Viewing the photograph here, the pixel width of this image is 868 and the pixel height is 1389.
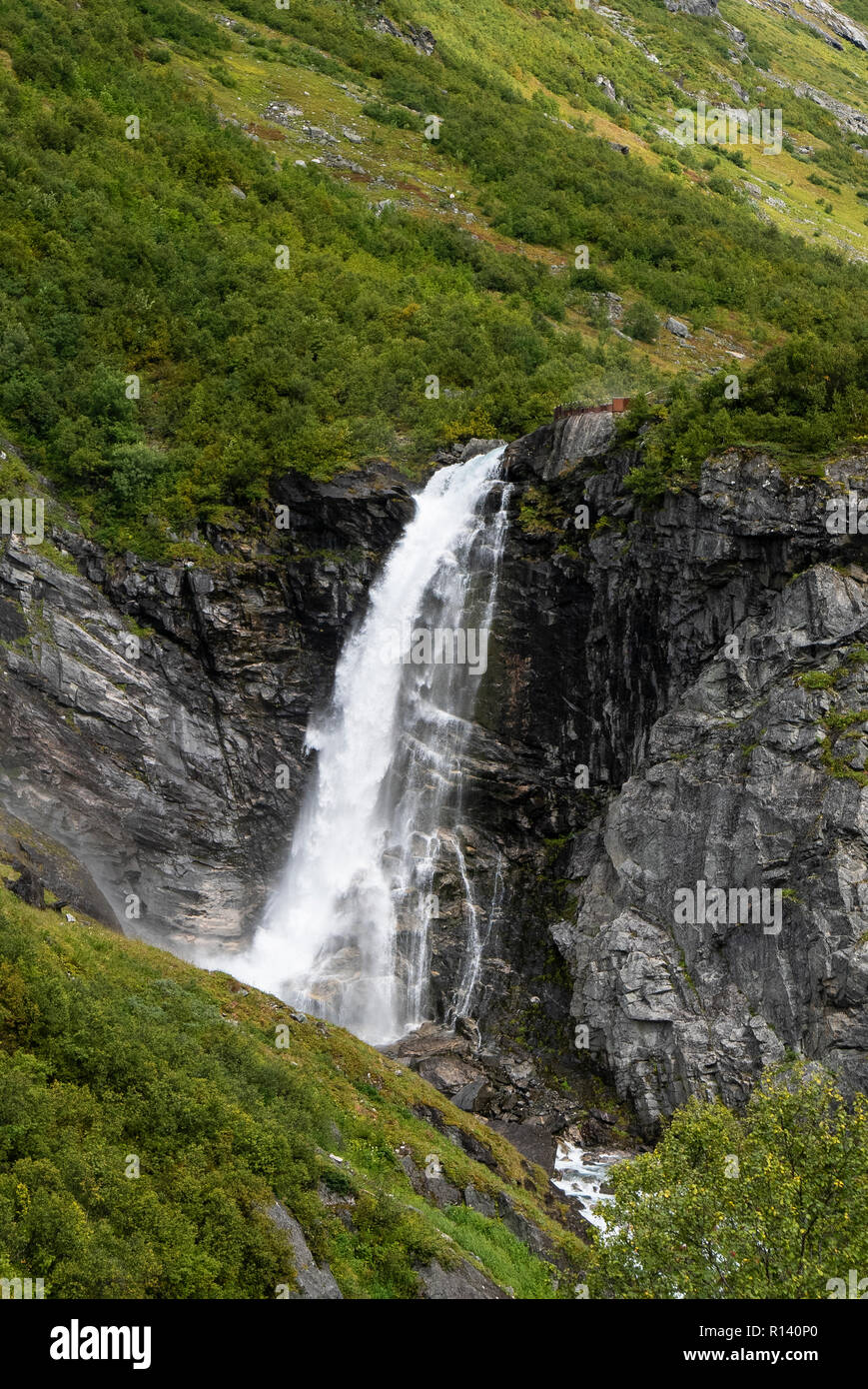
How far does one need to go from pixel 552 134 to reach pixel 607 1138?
226 feet

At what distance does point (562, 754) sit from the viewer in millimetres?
35031

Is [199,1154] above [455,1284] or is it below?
above

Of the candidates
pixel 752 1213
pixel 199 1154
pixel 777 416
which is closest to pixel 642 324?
pixel 777 416

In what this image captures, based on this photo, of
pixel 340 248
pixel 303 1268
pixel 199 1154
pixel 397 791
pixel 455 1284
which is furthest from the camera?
pixel 340 248

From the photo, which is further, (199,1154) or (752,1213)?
(199,1154)

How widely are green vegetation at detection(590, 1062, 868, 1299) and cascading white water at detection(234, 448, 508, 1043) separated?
16473mm

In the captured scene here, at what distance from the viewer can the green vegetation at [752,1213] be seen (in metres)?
13.8

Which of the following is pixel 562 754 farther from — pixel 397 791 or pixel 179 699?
pixel 179 699

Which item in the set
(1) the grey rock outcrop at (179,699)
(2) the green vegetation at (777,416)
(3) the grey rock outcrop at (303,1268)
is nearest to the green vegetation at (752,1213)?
(3) the grey rock outcrop at (303,1268)

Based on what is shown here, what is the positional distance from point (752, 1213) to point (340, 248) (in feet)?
163

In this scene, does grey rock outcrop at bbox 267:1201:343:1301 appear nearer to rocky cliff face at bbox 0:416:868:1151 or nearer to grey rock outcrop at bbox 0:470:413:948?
rocky cliff face at bbox 0:416:868:1151

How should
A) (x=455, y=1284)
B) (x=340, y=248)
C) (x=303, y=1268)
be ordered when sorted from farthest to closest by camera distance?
(x=340, y=248) < (x=455, y=1284) < (x=303, y=1268)

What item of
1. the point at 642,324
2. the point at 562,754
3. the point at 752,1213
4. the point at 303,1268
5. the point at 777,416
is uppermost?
the point at 642,324

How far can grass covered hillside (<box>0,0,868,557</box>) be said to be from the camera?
38.3m
